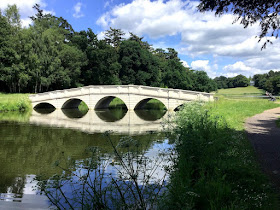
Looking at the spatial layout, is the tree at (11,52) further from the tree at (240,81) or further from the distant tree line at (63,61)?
the tree at (240,81)

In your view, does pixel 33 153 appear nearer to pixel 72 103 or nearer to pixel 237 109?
pixel 237 109

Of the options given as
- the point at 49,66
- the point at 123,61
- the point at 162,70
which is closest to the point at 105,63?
the point at 123,61

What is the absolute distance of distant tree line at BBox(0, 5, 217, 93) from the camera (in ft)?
109

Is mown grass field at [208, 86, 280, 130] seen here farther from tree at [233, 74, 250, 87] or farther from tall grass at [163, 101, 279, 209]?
tree at [233, 74, 250, 87]

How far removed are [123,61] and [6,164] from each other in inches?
1565

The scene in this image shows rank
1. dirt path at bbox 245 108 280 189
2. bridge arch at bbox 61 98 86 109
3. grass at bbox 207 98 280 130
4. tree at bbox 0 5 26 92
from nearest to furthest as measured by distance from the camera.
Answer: dirt path at bbox 245 108 280 189 → grass at bbox 207 98 280 130 → tree at bbox 0 5 26 92 → bridge arch at bbox 61 98 86 109

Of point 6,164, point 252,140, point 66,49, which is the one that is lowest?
point 6,164

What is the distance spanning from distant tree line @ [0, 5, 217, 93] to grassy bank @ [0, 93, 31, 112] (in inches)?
146

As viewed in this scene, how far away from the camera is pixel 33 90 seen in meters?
39.0

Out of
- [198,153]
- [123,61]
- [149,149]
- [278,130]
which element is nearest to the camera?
[198,153]

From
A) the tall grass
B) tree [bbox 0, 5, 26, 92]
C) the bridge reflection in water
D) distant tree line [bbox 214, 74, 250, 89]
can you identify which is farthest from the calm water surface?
distant tree line [bbox 214, 74, 250, 89]

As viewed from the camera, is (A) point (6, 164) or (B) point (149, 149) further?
(B) point (149, 149)

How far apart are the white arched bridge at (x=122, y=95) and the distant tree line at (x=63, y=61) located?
4831mm

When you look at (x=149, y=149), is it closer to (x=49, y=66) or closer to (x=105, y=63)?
(x=49, y=66)
